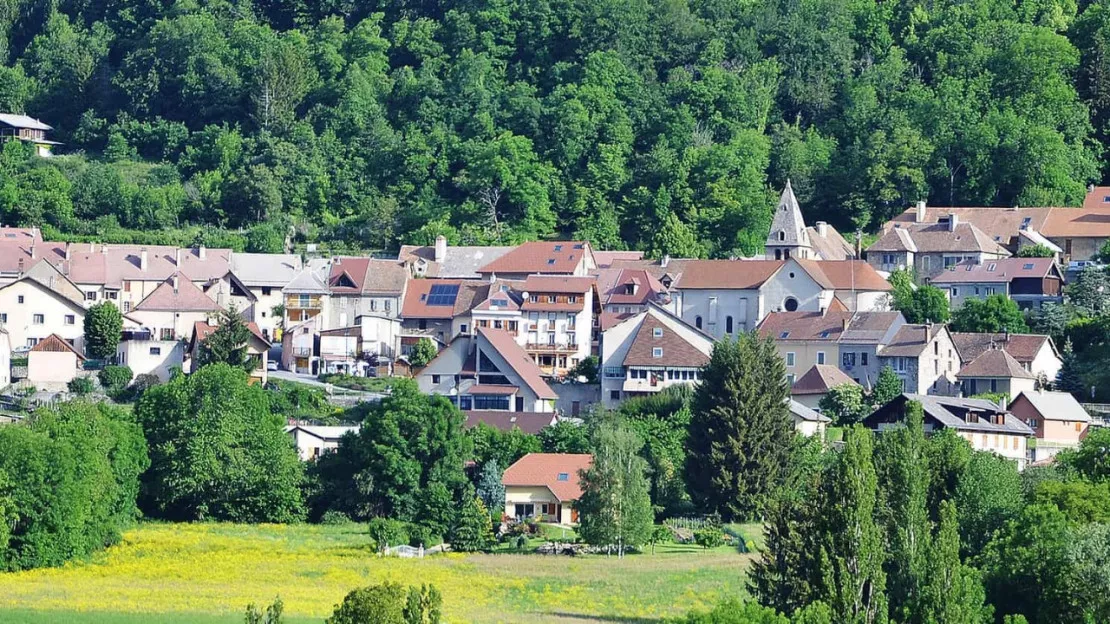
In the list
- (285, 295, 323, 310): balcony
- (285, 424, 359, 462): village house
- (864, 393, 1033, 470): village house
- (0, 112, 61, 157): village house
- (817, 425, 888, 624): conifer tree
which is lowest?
(817, 425, 888, 624): conifer tree

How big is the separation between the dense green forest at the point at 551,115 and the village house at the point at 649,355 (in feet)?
61.2

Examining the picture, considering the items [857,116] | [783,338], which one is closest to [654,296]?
[783,338]

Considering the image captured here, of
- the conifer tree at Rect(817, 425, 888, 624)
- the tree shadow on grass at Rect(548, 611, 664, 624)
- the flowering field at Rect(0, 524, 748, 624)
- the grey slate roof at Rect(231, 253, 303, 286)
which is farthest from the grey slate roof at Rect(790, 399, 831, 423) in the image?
the grey slate roof at Rect(231, 253, 303, 286)

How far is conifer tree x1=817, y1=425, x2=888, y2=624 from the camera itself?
5006 centimetres

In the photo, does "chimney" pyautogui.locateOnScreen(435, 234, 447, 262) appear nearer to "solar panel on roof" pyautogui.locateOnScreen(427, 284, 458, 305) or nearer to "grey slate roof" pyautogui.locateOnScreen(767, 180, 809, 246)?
"solar panel on roof" pyautogui.locateOnScreen(427, 284, 458, 305)

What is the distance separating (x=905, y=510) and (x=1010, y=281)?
43.6 metres

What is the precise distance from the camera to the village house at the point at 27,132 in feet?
435

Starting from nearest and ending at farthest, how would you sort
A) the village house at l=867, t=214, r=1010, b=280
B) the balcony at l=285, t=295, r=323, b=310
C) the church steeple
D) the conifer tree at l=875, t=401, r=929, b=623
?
the conifer tree at l=875, t=401, r=929, b=623 < the balcony at l=285, t=295, r=323, b=310 < the village house at l=867, t=214, r=1010, b=280 < the church steeple

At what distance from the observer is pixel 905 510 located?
53.4 metres

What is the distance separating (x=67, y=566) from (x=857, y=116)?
69.5 metres

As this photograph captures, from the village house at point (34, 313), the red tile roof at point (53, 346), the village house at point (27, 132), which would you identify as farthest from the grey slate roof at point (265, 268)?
the village house at point (27, 132)

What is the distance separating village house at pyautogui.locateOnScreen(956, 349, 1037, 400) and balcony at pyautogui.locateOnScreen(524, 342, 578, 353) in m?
16.3

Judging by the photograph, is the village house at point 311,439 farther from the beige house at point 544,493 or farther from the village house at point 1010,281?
the village house at point 1010,281

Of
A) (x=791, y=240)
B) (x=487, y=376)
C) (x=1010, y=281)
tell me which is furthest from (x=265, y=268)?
(x=1010, y=281)
